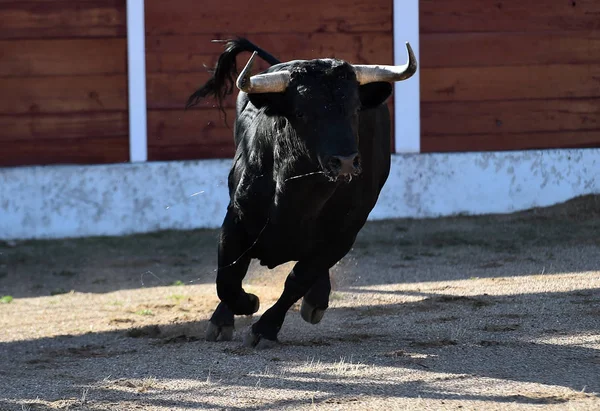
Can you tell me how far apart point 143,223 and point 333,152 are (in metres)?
5.03

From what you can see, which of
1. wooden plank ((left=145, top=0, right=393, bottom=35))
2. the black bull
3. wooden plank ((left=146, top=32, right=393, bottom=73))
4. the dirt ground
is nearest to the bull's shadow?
the dirt ground

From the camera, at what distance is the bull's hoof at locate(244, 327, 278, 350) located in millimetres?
5355

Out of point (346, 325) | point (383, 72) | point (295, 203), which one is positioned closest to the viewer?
point (295, 203)

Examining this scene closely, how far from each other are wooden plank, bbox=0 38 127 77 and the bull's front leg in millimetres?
4400

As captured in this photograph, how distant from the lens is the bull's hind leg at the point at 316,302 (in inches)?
229

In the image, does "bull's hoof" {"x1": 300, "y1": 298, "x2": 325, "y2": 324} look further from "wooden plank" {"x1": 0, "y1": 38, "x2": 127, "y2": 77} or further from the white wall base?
"wooden plank" {"x1": 0, "y1": 38, "x2": 127, "y2": 77}

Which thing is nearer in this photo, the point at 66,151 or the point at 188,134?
the point at 66,151

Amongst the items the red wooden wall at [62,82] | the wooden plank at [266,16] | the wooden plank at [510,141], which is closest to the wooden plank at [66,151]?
the red wooden wall at [62,82]

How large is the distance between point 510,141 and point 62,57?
4.06 metres

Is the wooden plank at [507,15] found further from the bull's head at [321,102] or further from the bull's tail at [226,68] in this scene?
the bull's head at [321,102]

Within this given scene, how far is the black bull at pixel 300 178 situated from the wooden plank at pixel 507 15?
14.7 feet

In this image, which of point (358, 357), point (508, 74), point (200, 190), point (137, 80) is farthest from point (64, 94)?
point (358, 357)

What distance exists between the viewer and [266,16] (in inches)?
391

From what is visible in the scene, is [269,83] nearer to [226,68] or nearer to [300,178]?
[300,178]
